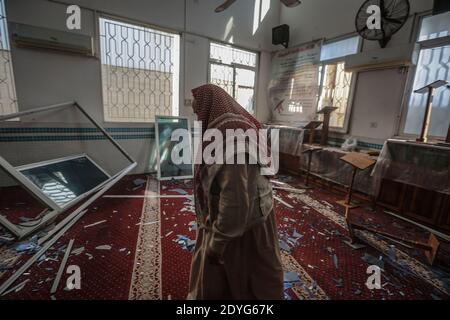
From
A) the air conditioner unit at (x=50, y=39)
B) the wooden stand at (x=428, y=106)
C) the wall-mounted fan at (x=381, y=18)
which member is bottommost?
the wooden stand at (x=428, y=106)

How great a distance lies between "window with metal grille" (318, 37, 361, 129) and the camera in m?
3.56

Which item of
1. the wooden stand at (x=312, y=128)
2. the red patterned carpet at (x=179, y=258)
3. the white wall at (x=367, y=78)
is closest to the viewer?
the red patterned carpet at (x=179, y=258)

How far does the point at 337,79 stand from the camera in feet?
12.3

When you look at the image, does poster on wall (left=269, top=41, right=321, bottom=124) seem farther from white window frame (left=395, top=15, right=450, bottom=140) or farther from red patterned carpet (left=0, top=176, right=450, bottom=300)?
red patterned carpet (left=0, top=176, right=450, bottom=300)

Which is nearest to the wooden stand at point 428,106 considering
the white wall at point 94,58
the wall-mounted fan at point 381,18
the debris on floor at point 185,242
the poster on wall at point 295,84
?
the wall-mounted fan at point 381,18

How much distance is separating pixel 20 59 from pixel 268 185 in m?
3.69

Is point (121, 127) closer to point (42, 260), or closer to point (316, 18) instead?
point (42, 260)

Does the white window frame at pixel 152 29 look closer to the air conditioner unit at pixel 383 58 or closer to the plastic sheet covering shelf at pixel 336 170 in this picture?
the plastic sheet covering shelf at pixel 336 170

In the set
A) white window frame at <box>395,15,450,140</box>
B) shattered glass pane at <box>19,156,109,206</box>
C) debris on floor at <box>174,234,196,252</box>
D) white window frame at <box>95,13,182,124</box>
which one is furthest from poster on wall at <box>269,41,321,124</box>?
shattered glass pane at <box>19,156,109,206</box>

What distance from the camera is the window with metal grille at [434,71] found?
257 cm

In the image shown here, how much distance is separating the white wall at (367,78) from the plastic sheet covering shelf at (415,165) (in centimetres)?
58

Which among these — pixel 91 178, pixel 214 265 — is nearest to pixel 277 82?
pixel 91 178

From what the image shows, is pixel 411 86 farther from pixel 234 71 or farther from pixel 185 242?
pixel 185 242

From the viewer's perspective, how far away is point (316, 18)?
13.0 ft
